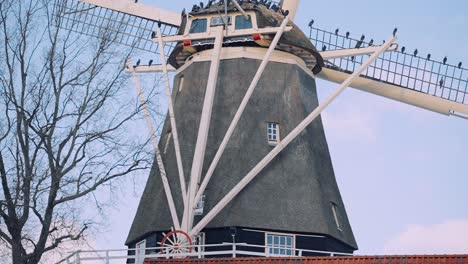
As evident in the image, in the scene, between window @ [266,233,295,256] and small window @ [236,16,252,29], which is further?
small window @ [236,16,252,29]

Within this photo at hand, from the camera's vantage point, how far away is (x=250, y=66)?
44.2 m

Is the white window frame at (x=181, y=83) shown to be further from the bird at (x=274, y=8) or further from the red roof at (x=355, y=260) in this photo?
the red roof at (x=355, y=260)

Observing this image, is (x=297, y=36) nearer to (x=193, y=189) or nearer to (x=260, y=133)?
(x=260, y=133)

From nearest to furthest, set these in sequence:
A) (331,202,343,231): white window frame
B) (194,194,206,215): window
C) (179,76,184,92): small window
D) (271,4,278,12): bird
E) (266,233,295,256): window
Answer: (266,233,295,256): window → (194,194,206,215): window → (331,202,343,231): white window frame → (179,76,184,92): small window → (271,4,278,12): bird

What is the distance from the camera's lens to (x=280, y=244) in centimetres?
4078

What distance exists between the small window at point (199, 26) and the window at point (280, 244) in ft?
25.2

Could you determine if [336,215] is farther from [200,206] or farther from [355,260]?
[355,260]

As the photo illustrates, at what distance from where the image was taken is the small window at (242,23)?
43.8 m

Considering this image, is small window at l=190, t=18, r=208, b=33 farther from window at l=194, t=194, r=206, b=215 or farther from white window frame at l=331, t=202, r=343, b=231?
white window frame at l=331, t=202, r=343, b=231

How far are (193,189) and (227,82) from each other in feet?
16.8

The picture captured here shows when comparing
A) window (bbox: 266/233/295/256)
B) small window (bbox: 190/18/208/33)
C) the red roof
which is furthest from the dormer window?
the red roof

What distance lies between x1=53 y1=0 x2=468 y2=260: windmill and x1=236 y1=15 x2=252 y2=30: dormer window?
0.03 meters

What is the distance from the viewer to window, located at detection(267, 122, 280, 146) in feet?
141

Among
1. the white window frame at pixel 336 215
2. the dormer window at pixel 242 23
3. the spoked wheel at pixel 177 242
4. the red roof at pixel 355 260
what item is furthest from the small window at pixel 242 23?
A: the red roof at pixel 355 260
